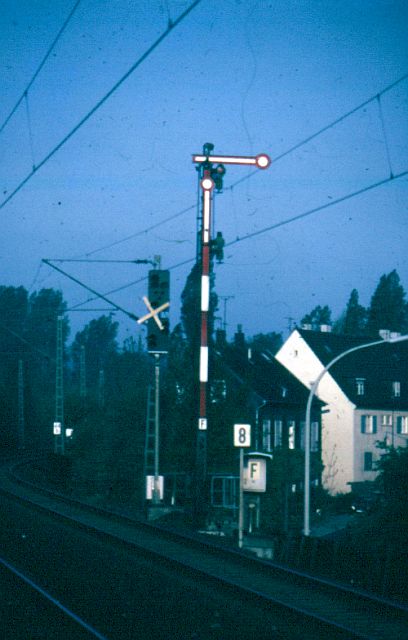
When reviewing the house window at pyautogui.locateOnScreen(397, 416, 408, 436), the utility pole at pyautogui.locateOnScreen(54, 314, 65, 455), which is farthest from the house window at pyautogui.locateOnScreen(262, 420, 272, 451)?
the utility pole at pyautogui.locateOnScreen(54, 314, 65, 455)

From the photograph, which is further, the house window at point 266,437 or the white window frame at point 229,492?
the house window at point 266,437

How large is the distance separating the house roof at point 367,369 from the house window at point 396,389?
173 mm

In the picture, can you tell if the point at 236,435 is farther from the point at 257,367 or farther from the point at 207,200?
the point at 257,367

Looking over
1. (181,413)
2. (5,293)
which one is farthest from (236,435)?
(5,293)

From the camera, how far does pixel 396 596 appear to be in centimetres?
1727

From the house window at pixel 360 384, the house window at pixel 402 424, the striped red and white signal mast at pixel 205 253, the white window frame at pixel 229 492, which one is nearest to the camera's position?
the striped red and white signal mast at pixel 205 253

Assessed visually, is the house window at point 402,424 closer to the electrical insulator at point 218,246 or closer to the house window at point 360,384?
the house window at point 360,384

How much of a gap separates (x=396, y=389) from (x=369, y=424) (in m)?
4.50

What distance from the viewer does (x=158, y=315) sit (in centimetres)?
2730

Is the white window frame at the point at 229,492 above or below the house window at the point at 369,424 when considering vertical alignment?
below

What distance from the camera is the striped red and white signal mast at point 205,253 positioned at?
84.6ft

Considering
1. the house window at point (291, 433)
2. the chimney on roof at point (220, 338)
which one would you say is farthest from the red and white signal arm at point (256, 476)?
the house window at point (291, 433)

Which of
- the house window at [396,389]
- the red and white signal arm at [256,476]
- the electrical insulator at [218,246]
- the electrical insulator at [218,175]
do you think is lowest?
the red and white signal arm at [256,476]

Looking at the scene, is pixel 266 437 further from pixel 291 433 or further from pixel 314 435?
pixel 314 435
